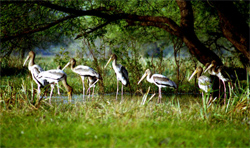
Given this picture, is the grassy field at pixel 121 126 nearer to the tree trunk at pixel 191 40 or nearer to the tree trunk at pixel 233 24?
the tree trunk at pixel 233 24

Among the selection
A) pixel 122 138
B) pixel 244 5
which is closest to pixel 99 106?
pixel 122 138

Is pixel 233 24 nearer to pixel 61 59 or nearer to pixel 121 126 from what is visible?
pixel 61 59

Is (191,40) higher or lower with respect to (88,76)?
higher

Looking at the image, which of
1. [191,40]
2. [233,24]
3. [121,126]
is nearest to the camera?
[121,126]

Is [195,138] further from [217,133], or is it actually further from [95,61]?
[95,61]

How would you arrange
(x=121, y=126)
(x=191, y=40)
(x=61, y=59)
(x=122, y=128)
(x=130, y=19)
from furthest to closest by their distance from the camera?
1. (x=61, y=59)
2. (x=130, y=19)
3. (x=191, y=40)
4. (x=121, y=126)
5. (x=122, y=128)

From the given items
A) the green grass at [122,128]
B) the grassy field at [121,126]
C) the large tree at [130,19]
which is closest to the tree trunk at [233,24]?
the large tree at [130,19]

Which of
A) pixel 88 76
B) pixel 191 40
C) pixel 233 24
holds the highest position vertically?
pixel 233 24

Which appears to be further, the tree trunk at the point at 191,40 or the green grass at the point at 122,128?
the tree trunk at the point at 191,40

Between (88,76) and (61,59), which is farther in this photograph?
(61,59)

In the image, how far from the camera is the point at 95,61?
1376 cm

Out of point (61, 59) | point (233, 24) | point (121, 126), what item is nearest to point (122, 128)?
point (121, 126)

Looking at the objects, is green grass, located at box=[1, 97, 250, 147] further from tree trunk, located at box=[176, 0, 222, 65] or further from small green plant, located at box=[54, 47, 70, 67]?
small green plant, located at box=[54, 47, 70, 67]

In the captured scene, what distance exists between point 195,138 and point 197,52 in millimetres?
7310
